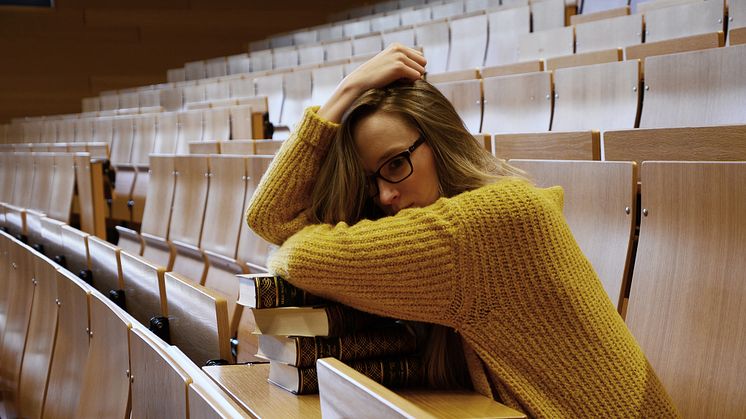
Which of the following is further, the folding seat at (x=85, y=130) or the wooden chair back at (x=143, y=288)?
the folding seat at (x=85, y=130)

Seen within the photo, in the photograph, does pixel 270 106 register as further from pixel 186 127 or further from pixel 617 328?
pixel 617 328

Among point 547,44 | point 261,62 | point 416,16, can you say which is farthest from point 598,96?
point 261,62

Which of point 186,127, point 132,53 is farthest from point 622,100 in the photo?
point 132,53

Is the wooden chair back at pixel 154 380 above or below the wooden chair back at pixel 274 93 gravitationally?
below

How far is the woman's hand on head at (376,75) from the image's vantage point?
308 millimetres

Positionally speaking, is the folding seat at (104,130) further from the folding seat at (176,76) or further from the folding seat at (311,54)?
the folding seat at (176,76)

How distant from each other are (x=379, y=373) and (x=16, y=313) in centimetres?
43

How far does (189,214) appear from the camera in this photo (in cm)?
79

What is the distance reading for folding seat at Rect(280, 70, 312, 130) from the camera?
1.26 meters

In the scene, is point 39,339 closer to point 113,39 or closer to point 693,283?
point 693,283

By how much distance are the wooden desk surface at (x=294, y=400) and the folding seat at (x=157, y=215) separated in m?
0.52

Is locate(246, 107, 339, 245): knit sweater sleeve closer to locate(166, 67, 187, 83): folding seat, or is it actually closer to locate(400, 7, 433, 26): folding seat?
locate(400, 7, 433, 26): folding seat

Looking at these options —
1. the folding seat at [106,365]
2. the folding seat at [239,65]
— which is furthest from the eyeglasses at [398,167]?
the folding seat at [239,65]

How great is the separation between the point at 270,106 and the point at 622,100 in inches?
32.2
